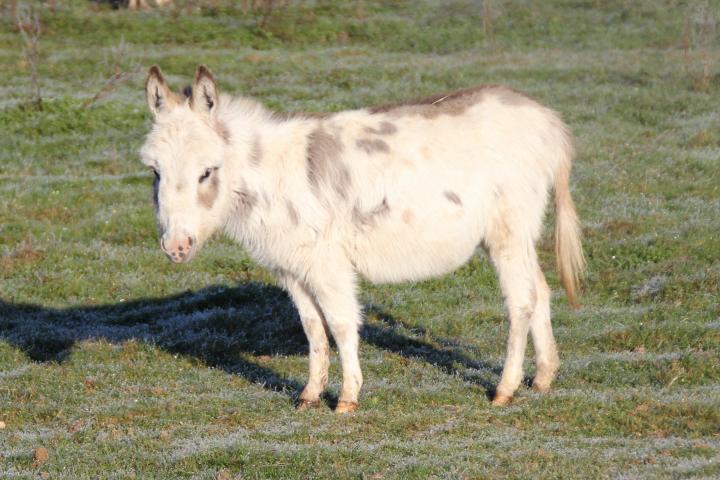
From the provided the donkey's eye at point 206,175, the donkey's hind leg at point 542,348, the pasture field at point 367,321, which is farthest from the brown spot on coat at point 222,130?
the donkey's hind leg at point 542,348

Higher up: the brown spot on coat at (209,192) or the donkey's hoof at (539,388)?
the brown spot on coat at (209,192)

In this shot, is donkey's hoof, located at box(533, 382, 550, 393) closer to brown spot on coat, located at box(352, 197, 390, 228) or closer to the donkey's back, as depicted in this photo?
the donkey's back

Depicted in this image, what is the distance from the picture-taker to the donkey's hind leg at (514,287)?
10.7 meters

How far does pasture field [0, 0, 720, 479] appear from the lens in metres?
9.29

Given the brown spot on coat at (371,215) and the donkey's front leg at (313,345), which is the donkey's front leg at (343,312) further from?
the brown spot on coat at (371,215)

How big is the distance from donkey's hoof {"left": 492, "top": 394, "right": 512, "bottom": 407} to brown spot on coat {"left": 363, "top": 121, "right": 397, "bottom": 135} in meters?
2.87

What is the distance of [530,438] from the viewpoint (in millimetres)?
9445

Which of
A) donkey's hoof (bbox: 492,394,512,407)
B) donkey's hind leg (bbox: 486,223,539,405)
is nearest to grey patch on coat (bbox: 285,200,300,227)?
donkey's hind leg (bbox: 486,223,539,405)

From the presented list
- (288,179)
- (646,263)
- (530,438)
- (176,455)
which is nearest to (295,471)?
(176,455)

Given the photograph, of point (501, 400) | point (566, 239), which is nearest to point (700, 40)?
point (566, 239)

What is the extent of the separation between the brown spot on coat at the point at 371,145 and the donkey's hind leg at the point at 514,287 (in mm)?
1431

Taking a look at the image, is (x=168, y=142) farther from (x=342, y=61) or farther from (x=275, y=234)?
(x=342, y=61)

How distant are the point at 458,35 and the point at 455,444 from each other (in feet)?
102

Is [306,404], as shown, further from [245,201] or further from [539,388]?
[539,388]
